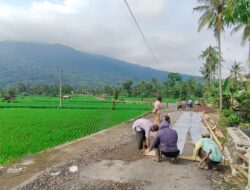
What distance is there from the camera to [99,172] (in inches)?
292

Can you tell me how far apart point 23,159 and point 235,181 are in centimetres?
571

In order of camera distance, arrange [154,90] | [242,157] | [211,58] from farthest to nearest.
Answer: [154,90] → [211,58] → [242,157]

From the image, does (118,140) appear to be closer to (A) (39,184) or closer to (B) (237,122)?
(A) (39,184)

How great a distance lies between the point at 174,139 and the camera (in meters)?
8.00

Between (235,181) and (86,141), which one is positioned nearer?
(235,181)

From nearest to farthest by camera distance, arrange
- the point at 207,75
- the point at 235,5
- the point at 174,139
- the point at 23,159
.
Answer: the point at 174,139
the point at 23,159
the point at 235,5
the point at 207,75

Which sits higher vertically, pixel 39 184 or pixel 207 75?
pixel 207 75

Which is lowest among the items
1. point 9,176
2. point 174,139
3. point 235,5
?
point 9,176

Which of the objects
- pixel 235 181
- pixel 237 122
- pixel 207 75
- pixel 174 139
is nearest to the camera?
pixel 235 181

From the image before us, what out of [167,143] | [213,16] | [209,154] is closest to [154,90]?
[213,16]

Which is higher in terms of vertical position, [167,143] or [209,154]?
[167,143]

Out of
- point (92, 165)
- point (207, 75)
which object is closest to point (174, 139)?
point (92, 165)

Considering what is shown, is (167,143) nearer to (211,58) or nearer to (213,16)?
(213,16)

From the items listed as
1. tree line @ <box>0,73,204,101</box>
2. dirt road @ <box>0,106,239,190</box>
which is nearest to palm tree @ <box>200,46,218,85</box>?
tree line @ <box>0,73,204,101</box>
